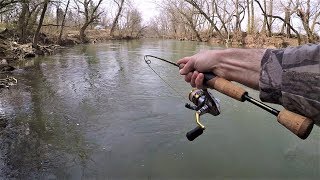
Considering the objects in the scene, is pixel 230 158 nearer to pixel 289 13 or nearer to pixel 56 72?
pixel 56 72

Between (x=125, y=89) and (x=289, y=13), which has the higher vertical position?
(x=289, y=13)

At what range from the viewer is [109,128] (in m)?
6.66

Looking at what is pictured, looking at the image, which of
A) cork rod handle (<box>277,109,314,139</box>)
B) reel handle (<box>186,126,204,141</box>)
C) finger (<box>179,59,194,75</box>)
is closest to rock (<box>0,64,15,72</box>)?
reel handle (<box>186,126,204,141</box>)

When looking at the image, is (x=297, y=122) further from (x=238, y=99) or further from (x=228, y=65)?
(x=238, y=99)

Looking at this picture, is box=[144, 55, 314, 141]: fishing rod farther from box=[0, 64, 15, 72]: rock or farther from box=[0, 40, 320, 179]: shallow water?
box=[0, 64, 15, 72]: rock

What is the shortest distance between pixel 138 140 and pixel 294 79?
491 centimetres

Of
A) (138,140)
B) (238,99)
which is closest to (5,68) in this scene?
(138,140)

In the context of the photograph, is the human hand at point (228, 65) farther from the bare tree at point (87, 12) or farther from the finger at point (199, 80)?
the bare tree at point (87, 12)

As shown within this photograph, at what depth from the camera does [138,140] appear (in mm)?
6000

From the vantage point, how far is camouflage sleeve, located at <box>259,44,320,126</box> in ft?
3.83

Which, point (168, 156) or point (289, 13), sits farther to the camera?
point (289, 13)

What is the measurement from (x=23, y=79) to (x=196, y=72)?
35.9 ft

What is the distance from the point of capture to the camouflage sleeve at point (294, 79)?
46.0 inches

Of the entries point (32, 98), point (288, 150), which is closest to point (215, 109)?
point (288, 150)
